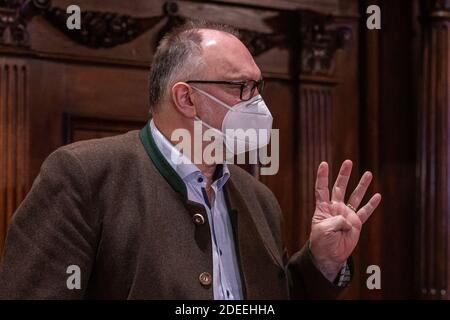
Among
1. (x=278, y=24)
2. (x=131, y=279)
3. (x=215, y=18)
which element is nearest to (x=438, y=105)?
(x=278, y=24)

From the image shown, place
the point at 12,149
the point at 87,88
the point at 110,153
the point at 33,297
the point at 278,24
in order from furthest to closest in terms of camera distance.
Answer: the point at 278,24
the point at 87,88
the point at 12,149
the point at 110,153
the point at 33,297

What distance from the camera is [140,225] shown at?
5.69 feet

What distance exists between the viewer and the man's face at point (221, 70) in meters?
1.88

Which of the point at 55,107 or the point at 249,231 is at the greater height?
the point at 55,107

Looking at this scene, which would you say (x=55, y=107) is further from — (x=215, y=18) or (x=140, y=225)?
(x=140, y=225)

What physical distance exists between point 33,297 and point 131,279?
0.18 metres

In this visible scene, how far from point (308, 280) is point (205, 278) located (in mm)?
260

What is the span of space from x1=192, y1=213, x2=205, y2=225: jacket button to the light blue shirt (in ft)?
0.12

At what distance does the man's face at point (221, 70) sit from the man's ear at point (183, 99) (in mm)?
15

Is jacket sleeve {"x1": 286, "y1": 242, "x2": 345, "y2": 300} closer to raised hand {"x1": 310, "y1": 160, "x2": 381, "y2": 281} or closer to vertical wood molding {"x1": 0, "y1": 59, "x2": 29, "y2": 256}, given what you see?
raised hand {"x1": 310, "y1": 160, "x2": 381, "y2": 281}

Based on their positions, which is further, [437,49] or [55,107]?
[437,49]

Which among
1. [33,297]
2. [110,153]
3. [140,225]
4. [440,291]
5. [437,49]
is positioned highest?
[437,49]

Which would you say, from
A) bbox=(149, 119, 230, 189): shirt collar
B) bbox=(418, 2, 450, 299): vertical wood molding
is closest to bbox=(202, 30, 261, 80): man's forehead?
bbox=(149, 119, 230, 189): shirt collar

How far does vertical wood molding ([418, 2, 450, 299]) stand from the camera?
2.87 meters
